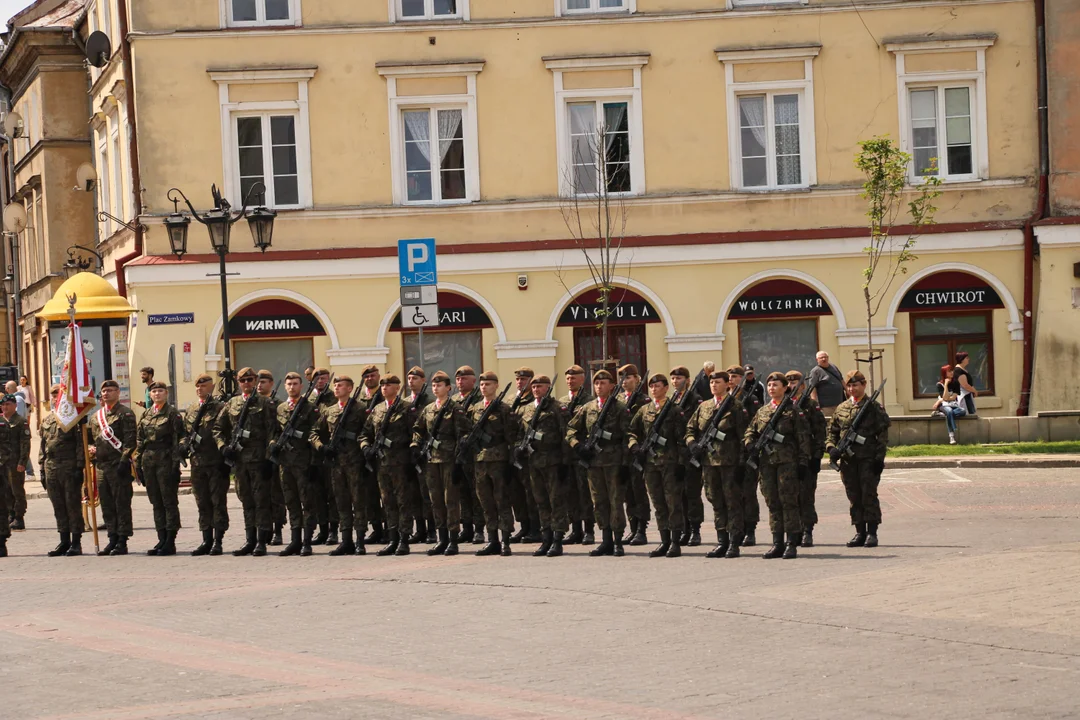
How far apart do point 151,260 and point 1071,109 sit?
1663 centimetres

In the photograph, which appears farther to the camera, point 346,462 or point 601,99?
point 601,99

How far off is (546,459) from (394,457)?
1733 millimetres

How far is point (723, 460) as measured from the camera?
53.5ft

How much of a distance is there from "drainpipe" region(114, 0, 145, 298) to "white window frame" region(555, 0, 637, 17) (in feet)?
25.5

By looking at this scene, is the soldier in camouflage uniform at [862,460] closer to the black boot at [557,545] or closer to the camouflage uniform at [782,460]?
the camouflage uniform at [782,460]

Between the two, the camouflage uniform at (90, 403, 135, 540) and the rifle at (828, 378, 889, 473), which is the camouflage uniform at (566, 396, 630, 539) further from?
the camouflage uniform at (90, 403, 135, 540)

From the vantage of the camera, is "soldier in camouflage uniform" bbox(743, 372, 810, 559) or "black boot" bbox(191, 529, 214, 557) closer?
"soldier in camouflage uniform" bbox(743, 372, 810, 559)

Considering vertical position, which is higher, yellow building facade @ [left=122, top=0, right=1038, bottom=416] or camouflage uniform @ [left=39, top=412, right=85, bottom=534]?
yellow building facade @ [left=122, top=0, right=1038, bottom=416]

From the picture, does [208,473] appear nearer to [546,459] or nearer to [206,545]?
[206,545]

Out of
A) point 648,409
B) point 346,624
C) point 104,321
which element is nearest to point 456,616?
point 346,624

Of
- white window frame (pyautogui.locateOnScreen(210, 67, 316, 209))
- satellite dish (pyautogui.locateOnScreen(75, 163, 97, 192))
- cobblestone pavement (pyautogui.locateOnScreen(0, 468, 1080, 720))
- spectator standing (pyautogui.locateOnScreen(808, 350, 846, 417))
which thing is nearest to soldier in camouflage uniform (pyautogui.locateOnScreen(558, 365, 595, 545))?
cobblestone pavement (pyautogui.locateOnScreen(0, 468, 1080, 720))

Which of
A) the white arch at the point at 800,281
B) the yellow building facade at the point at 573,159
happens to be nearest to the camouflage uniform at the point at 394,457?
the yellow building facade at the point at 573,159

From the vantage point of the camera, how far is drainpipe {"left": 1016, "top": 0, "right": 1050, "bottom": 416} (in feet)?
107

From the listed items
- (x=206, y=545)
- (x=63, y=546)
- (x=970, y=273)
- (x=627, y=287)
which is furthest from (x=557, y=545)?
(x=970, y=273)
